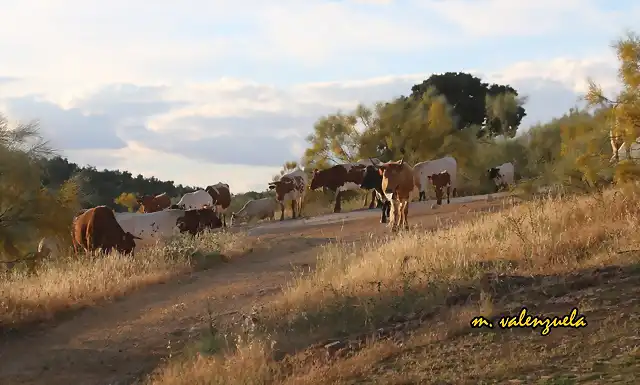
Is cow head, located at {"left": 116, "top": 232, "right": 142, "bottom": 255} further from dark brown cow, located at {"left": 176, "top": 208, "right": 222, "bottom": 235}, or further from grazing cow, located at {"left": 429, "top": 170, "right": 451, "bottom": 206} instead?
grazing cow, located at {"left": 429, "top": 170, "right": 451, "bottom": 206}

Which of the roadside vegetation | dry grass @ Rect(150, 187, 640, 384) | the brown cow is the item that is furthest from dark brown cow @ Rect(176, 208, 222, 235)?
the brown cow

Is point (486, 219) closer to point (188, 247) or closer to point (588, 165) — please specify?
point (588, 165)

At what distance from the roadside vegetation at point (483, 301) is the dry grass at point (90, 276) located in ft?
11.5

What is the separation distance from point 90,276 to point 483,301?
28.5 feet

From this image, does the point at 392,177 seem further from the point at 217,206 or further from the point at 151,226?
the point at 217,206

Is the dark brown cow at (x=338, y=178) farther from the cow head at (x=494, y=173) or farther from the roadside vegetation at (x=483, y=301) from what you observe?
the roadside vegetation at (x=483, y=301)

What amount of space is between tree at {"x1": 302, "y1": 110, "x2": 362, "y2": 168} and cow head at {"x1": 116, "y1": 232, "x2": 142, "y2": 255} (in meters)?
18.7

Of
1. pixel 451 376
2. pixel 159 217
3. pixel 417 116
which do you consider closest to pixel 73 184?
pixel 159 217

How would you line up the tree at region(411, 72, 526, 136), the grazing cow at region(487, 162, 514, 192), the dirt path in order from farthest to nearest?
the tree at region(411, 72, 526, 136)
the grazing cow at region(487, 162, 514, 192)
the dirt path

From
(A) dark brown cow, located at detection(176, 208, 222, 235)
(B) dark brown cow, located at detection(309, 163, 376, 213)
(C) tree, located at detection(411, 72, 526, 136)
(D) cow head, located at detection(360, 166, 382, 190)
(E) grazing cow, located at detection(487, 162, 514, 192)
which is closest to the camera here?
(A) dark brown cow, located at detection(176, 208, 222, 235)

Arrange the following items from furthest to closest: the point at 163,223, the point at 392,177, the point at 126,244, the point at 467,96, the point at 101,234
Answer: the point at 467,96, the point at 163,223, the point at 392,177, the point at 126,244, the point at 101,234

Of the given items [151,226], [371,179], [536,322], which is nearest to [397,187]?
[371,179]

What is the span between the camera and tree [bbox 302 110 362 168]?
1457 inches

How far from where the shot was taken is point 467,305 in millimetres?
8812
